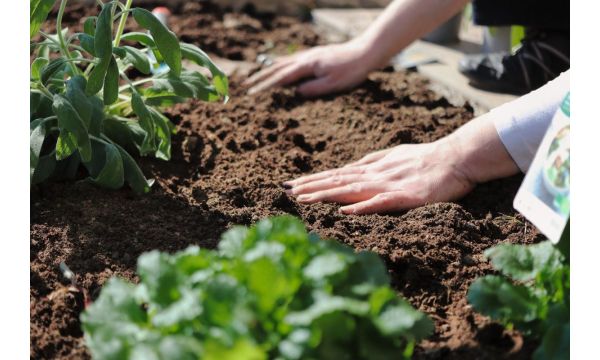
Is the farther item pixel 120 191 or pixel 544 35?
pixel 544 35

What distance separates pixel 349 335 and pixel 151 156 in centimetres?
147

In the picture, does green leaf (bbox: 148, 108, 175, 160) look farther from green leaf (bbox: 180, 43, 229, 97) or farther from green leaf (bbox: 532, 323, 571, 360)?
green leaf (bbox: 532, 323, 571, 360)

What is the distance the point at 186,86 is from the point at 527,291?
1.26 meters

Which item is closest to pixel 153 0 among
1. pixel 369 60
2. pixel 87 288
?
pixel 369 60

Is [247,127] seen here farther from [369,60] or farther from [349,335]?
[349,335]

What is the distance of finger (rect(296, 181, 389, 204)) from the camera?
238 cm

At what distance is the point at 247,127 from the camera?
3037 mm

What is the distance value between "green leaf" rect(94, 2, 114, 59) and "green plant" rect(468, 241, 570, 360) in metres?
1.11

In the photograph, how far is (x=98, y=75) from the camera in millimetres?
2104

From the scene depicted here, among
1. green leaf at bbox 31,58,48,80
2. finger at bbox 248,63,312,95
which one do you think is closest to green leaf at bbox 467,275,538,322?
green leaf at bbox 31,58,48,80

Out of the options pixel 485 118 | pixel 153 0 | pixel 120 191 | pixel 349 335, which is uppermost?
pixel 349 335

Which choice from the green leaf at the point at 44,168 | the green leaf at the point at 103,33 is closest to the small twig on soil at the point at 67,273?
the green leaf at the point at 44,168

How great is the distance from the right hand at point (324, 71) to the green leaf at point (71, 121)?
1414mm

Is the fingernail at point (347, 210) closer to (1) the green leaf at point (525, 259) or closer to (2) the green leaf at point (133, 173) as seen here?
(2) the green leaf at point (133, 173)
